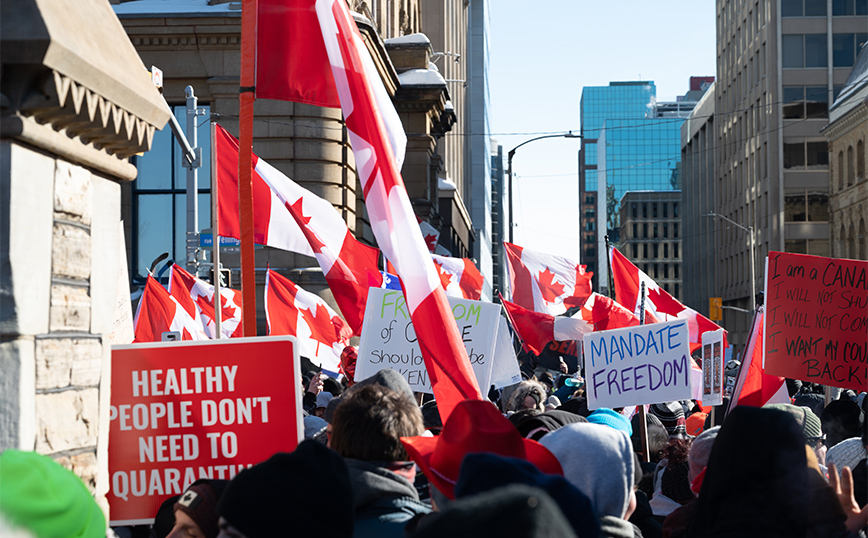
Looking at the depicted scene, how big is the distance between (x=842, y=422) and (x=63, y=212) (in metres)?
5.65

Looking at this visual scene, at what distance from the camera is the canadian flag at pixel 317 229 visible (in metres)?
9.20

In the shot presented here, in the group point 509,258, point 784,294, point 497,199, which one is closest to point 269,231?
point 784,294

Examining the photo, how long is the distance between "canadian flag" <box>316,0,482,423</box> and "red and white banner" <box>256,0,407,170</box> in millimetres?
64

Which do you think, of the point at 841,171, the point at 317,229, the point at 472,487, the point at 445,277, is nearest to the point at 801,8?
the point at 841,171

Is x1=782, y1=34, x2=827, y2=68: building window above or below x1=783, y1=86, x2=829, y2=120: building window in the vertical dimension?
above

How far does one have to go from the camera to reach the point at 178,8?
67.2 ft

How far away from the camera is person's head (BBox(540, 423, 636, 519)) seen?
3344 millimetres

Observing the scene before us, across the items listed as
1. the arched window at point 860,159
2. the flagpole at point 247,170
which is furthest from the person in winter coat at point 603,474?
the arched window at point 860,159

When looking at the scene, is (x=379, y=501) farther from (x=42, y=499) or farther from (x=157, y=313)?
(x=157, y=313)

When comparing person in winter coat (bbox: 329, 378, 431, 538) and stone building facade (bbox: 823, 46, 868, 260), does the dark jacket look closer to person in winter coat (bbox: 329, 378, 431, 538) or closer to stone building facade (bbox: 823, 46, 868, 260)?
person in winter coat (bbox: 329, 378, 431, 538)

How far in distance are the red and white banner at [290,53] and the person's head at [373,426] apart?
235cm

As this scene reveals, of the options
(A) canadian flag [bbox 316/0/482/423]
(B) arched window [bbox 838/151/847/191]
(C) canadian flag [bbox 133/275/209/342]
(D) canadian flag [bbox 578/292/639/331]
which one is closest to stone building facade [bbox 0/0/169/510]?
(A) canadian flag [bbox 316/0/482/423]

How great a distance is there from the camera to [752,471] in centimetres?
326

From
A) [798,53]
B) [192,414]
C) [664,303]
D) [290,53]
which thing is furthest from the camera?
[798,53]
